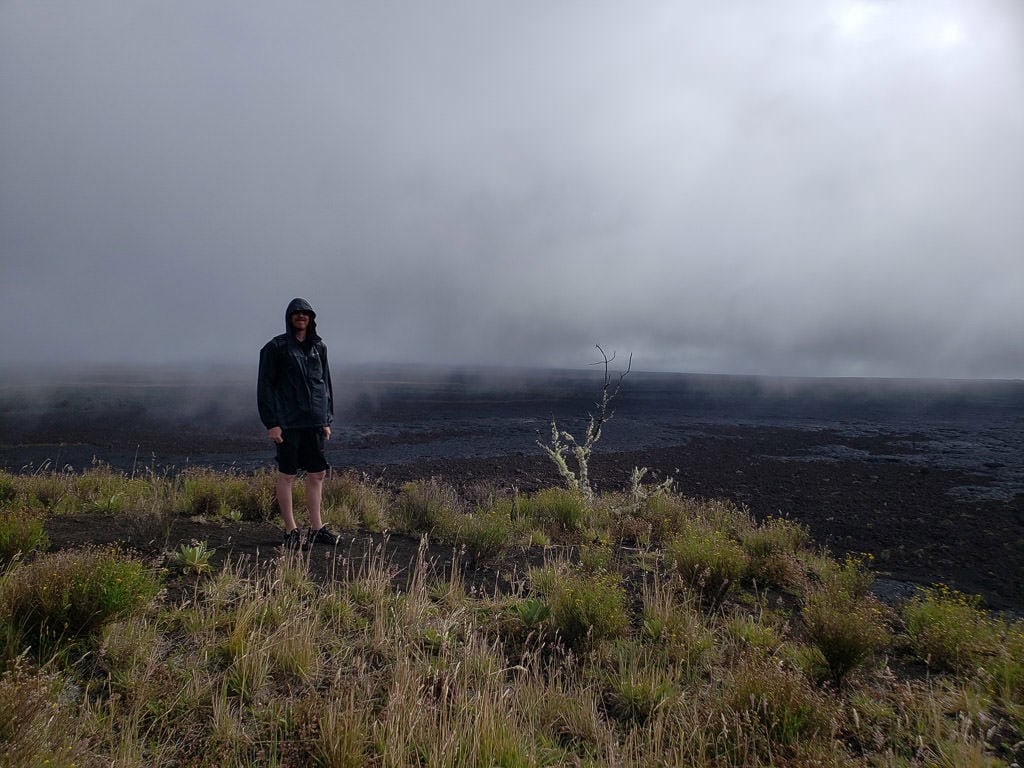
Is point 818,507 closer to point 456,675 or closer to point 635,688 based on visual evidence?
point 635,688

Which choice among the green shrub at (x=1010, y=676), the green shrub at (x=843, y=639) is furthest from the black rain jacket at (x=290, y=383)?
the green shrub at (x=1010, y=676)

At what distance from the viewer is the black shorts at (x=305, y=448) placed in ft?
14.7

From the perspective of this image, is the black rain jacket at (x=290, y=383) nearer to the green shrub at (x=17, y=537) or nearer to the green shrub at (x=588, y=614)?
the green shrub at (x=17, y=537)

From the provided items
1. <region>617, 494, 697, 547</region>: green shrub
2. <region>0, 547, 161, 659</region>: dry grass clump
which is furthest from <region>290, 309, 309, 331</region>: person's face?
<region>617, 494, 697, 547</region>: green shrub

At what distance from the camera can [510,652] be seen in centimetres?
323

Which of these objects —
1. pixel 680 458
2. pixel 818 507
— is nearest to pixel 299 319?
pixel 818 507

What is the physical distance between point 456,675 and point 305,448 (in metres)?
2.78

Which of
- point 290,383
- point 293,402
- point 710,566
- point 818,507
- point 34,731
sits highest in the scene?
point 290,383

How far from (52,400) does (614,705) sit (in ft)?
157

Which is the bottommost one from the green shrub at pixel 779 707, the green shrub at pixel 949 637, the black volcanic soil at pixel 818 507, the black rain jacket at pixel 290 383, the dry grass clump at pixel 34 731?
the black volcanic soil at pixel 818 507

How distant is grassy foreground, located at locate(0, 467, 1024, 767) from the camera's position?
2.10 meters

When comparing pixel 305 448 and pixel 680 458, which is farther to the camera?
pixel 680 458

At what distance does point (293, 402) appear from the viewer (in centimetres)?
449

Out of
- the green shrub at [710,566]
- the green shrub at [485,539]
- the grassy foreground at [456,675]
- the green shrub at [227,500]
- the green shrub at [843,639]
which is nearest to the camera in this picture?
the grassy foreground at [456,675]
